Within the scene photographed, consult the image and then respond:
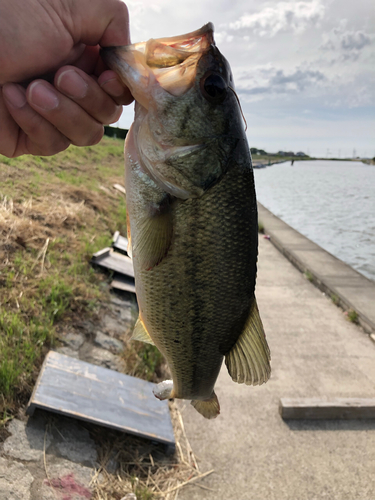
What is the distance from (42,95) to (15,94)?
19 centimetres

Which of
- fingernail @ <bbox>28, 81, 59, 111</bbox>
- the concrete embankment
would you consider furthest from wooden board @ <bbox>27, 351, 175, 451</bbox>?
the concrete embankment

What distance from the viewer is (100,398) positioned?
373 centimetres

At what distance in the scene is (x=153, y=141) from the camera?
4.80ft

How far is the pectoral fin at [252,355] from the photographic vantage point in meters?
1.68

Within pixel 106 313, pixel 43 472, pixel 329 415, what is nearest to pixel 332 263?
pixel 329 415

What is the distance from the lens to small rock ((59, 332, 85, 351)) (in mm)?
4295

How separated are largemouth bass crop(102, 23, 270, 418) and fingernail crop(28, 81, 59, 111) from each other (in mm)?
441

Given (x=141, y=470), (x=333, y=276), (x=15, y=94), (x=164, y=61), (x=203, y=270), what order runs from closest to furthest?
(x=164, y=61)
(x=203, y=270)
(x=15, y=94)
(x=141, y=470)
(x=333, y=276)

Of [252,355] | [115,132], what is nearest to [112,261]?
[252,355]

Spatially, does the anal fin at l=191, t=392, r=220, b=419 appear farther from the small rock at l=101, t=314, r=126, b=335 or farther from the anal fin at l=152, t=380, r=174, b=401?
the small rock at l=101, t=314, r=126, b=335

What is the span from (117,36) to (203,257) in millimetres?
1155

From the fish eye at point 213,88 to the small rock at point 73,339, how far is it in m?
3.55

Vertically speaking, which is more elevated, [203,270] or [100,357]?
[203,270]

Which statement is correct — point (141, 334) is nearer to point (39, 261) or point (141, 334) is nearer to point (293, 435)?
point (293, 435)
